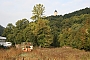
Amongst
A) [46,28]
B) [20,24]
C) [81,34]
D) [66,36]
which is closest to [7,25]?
[20,24]

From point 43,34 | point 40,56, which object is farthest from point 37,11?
point 40,56

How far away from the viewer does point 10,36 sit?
67.0 meters

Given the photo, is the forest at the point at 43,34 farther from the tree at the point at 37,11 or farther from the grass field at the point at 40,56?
the grass field at the point at 40,56

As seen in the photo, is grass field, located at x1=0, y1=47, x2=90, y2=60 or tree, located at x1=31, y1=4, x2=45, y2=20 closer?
grass field, located at x1=0, y1=47, x2=90, y2=60

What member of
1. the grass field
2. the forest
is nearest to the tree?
the forest

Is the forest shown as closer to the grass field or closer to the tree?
the tree

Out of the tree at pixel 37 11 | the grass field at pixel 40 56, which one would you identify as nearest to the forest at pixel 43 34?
the tree at pixel 37 11

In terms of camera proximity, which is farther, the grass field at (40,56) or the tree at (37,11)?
the tree at (37,11)

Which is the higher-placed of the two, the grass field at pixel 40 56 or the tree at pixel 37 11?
the tree at pixel 37 11

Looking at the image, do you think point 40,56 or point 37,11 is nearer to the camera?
point 40,56

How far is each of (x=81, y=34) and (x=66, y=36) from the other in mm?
21724

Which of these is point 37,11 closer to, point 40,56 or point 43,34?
point 43,34

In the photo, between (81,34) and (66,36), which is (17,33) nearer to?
(66,36)

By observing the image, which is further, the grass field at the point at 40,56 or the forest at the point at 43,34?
the forest at the point at 43,34
